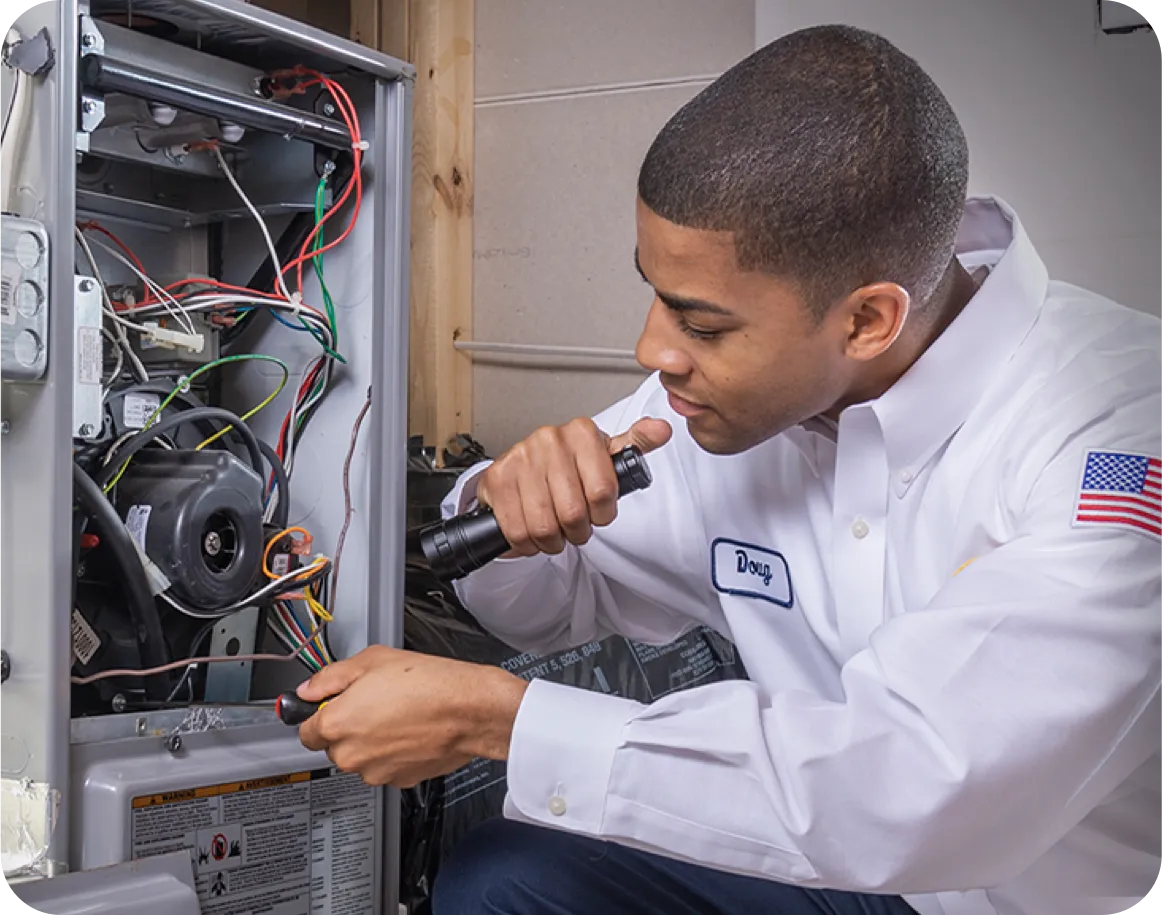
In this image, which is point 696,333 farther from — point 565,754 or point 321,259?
point 321,259

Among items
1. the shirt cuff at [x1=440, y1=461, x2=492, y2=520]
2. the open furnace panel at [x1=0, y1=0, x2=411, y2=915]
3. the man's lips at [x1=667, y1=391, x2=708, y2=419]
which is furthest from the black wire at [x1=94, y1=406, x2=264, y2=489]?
the man's lips at [x1=667, y1=391, x2=708, y2=419]

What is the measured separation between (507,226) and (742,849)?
1.40 m

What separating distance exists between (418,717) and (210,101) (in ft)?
2.16

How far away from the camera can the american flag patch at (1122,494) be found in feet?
3.10

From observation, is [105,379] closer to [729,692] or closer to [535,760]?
[535,760]

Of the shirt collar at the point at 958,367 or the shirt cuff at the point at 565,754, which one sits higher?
the shirt collar at the point at 958,367

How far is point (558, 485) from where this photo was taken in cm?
114

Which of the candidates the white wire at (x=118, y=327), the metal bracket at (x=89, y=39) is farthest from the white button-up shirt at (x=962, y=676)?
the metal bracket at (x=89, y=39)

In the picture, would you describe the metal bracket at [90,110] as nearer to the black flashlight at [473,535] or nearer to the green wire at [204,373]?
the green wire at [204,373]

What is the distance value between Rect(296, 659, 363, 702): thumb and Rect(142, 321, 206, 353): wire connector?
0.42 m

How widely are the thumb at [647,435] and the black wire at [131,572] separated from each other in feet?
1.56

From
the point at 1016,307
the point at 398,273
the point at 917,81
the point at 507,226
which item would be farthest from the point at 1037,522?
the point at 507,226

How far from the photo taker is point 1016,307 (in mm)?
1150

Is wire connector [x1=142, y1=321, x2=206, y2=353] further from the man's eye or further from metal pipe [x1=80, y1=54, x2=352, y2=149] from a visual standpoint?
the man's eye
